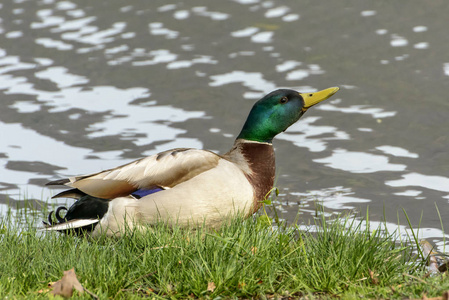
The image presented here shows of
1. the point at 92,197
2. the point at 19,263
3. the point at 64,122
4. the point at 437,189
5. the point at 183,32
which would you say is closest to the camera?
the point at 19,263

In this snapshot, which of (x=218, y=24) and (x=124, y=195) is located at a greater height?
(x=124, y=195)

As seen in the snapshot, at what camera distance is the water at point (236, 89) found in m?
7.85

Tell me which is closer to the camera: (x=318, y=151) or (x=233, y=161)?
(x=233, y=161)

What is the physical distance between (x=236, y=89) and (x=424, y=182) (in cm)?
322

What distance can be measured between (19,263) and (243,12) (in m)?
9.01

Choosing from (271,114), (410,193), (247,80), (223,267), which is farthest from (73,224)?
(247,80)

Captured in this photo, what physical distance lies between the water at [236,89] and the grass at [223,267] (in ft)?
7.59

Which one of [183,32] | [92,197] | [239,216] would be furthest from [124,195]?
[183,32]

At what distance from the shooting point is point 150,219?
16.5 feet

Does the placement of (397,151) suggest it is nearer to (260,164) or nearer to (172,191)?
(260,164)

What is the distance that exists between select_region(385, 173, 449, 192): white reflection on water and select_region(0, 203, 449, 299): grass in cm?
293

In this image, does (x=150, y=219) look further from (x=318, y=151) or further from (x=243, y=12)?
(x=243, y=12)

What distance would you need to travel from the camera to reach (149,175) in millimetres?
5188

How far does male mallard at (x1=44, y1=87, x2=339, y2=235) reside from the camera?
5020 mm
